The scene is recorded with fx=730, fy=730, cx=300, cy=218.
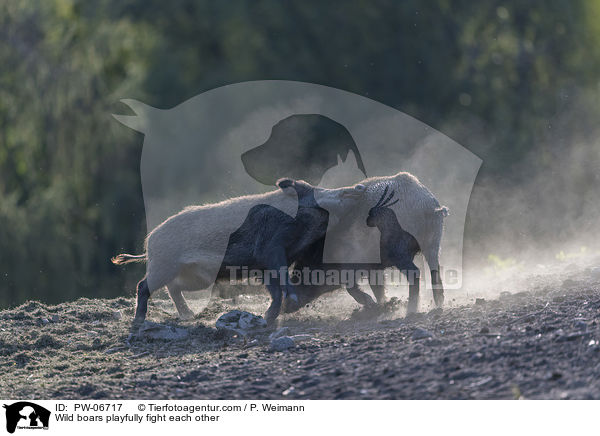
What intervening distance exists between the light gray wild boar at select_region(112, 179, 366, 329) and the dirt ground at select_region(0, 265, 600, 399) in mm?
471

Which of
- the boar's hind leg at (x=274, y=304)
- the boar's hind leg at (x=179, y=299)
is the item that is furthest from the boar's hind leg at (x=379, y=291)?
the boar's hind leg at (x=179, y=299)

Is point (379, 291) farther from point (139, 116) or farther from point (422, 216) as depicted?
point (139, 116)

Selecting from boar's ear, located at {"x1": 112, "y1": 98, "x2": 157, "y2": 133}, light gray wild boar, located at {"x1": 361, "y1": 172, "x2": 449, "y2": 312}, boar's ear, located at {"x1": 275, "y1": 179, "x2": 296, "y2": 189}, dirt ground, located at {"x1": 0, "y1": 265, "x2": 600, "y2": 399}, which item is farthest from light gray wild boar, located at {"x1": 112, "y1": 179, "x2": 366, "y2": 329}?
boar's ear, located at {"x1": 112, "y1": 98, "x2": 157, "y2": 133}

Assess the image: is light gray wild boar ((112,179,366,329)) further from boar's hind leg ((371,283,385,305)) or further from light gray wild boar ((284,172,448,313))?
boar's hind leg ((371,283,385,305))

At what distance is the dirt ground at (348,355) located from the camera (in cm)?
359

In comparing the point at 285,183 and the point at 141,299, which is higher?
the point at 285,183

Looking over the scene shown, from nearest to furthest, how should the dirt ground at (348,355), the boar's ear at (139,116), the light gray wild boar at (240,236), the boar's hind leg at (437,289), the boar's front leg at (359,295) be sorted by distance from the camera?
the dirt ground at (348,355) → the boar's hind leg at (437,289) → the light gray wild boar at (240,236) → the boar's front leg at (359,295) → the boar's ear at (139,116)

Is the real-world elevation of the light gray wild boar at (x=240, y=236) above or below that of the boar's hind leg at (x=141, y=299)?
above

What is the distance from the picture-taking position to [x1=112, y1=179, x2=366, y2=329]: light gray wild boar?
22.6 feet

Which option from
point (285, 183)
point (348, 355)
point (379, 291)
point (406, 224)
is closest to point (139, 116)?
point (285, 183)
